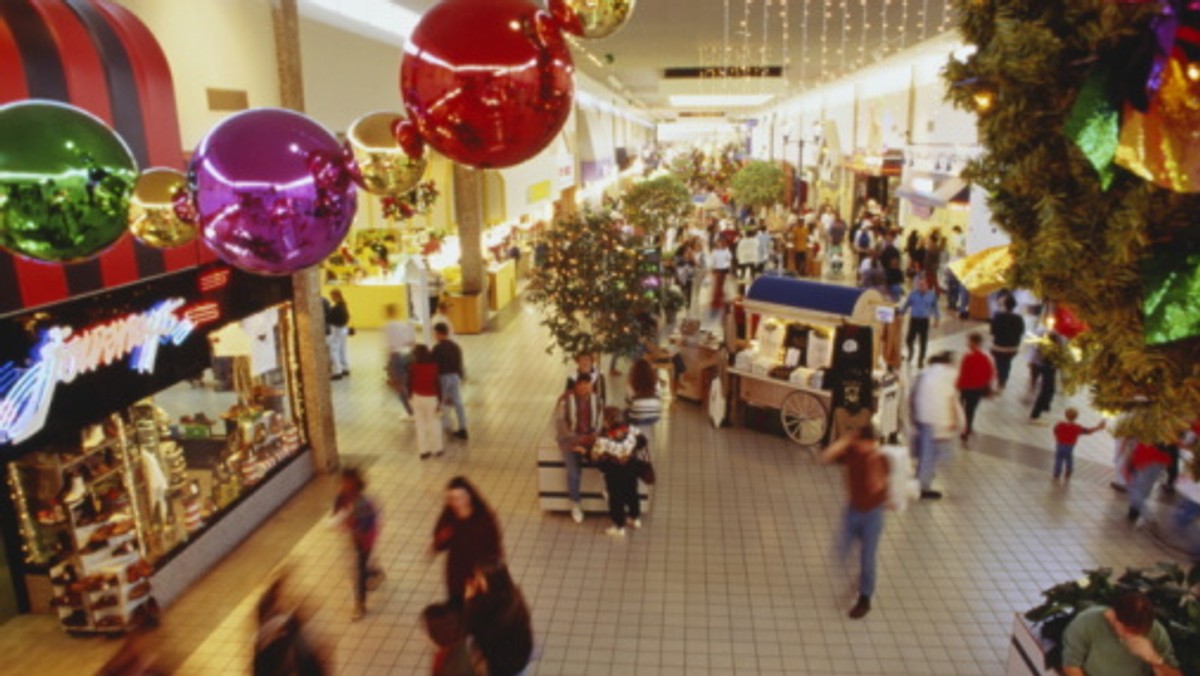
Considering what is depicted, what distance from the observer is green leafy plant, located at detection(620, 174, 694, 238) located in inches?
776

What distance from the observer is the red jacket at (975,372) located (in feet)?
30.1

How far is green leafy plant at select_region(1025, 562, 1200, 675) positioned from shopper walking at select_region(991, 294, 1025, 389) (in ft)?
21.5

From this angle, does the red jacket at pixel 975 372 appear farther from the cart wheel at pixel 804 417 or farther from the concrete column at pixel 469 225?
the concrete column at pixel 469 225

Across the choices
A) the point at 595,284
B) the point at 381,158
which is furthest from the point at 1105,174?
the point at 595,284

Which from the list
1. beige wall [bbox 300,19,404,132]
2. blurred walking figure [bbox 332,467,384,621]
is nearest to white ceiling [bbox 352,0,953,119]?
beige wall [bbox 300,19,404,132]

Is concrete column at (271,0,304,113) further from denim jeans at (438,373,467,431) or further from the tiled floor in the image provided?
the tiled floor

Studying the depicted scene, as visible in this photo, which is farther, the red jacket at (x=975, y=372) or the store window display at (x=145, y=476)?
the red jacket at (x=975, y=372)

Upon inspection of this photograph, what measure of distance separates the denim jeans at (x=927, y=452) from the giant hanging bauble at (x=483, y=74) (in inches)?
262

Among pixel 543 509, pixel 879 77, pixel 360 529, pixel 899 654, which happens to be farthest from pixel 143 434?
pixel 879 77

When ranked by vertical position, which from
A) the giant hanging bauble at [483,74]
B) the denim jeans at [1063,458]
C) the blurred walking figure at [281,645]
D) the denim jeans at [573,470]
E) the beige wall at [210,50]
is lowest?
the denim jeans at [1063,458]

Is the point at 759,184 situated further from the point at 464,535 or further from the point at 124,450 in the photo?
the point at 464,535

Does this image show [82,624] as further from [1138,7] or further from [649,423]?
[1138,7]

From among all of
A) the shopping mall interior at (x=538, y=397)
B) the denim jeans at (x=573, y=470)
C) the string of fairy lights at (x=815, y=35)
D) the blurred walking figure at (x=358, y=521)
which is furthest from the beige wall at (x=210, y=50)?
the string of fairy lights at (x=815, y=35)

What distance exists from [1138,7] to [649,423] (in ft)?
22.5
